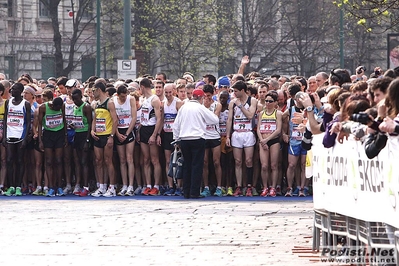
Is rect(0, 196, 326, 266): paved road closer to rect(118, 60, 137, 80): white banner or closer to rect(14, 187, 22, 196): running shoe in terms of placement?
rect(14, 187, 22, 196): running shoe

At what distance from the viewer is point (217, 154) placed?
69.1ft

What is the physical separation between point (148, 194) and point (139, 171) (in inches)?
22.2

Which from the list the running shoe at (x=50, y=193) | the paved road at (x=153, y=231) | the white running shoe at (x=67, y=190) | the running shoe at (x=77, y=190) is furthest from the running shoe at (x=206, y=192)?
the running shoe at (x=50, y=193)

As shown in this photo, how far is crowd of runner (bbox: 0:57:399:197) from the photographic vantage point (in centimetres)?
2080

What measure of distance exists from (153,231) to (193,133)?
17.8 ft

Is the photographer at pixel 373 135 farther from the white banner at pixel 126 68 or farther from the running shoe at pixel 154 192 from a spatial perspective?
the white banner at pixel 126 68

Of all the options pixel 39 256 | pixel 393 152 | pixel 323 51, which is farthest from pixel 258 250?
pixel 323 51

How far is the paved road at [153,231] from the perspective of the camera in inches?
482

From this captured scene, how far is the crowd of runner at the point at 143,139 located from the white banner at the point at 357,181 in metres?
7.75

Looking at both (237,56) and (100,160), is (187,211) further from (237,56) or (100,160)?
(237,56)

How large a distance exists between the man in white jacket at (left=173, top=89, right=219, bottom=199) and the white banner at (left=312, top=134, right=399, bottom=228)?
731cm

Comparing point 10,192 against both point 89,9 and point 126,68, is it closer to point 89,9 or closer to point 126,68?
point 126,68

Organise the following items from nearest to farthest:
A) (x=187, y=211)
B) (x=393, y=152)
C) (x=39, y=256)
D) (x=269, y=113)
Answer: (x=393, y=152)
(x=39, y=256)
(x=187, y=211)
(x=269, y=113)

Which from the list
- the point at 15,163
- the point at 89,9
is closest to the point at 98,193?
the point at 15,163
